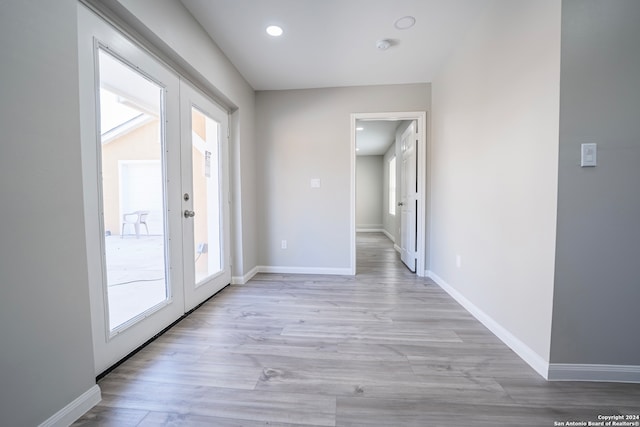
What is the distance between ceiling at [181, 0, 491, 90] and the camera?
191 cm

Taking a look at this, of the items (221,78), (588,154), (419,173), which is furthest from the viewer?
(419,173)

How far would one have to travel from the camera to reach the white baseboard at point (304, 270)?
3375 mm

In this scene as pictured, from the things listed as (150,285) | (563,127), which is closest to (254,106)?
(150,285)

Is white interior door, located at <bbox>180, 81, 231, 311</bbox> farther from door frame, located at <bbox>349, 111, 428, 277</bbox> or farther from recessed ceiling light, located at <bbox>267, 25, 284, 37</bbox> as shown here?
door frame, located at <bbox>349, 111, 428, 277</bbox>

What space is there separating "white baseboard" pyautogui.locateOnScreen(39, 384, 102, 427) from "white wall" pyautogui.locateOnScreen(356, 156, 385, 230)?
775cm

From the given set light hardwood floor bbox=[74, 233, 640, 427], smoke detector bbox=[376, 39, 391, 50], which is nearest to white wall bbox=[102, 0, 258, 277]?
light hardwood floor bbox=[74, 233, 640, 427]

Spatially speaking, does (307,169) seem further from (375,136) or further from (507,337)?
(375,136)

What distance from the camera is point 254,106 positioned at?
3.38 meters

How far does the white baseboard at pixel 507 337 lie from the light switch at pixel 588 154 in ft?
3.70

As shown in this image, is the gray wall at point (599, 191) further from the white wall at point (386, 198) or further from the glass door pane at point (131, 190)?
the white wall at point (386, 198)

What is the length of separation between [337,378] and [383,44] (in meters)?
2.83

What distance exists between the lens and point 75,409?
1.10 m

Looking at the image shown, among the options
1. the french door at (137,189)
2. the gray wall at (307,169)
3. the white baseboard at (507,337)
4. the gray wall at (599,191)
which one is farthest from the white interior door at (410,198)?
the french door at (137,189)

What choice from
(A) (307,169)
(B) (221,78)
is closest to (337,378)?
(A) (307,169)
